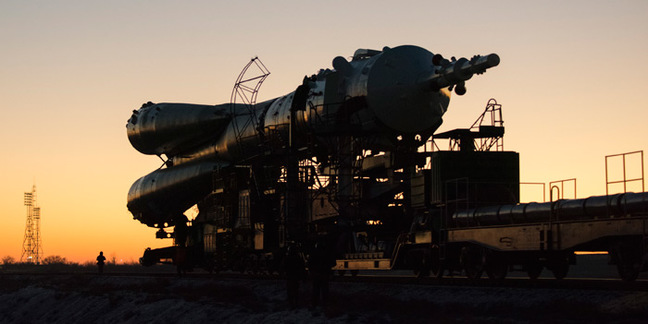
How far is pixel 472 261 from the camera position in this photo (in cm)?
2245

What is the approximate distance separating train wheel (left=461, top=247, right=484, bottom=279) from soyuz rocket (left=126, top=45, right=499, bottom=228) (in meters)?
5.67

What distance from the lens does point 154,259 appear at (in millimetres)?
49781

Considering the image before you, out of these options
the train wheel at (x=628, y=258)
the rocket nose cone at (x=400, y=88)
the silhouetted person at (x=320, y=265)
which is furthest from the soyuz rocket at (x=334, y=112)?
the train wheel at (x=628, y=258)

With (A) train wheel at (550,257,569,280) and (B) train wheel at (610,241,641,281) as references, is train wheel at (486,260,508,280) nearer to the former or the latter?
(A) train wheel at (550,257,569,280)

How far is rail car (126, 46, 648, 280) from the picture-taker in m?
19.8

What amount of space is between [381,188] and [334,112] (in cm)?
352

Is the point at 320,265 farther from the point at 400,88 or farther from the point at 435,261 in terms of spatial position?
the point at 400,88

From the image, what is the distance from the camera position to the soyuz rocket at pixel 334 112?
2859 cm

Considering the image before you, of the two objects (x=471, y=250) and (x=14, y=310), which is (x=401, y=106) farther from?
(x=14, y=310)

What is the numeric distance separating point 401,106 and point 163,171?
872 inches

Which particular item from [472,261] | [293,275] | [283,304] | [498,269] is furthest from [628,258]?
[283,304]

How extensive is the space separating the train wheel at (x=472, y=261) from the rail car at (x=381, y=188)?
37mm

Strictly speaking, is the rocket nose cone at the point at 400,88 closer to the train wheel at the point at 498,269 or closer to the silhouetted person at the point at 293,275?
the silhouetted person at the point at 293,275

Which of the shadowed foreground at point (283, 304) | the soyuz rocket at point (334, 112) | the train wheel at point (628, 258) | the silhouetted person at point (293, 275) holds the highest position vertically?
the soyuz rocket at point (334, 112)
